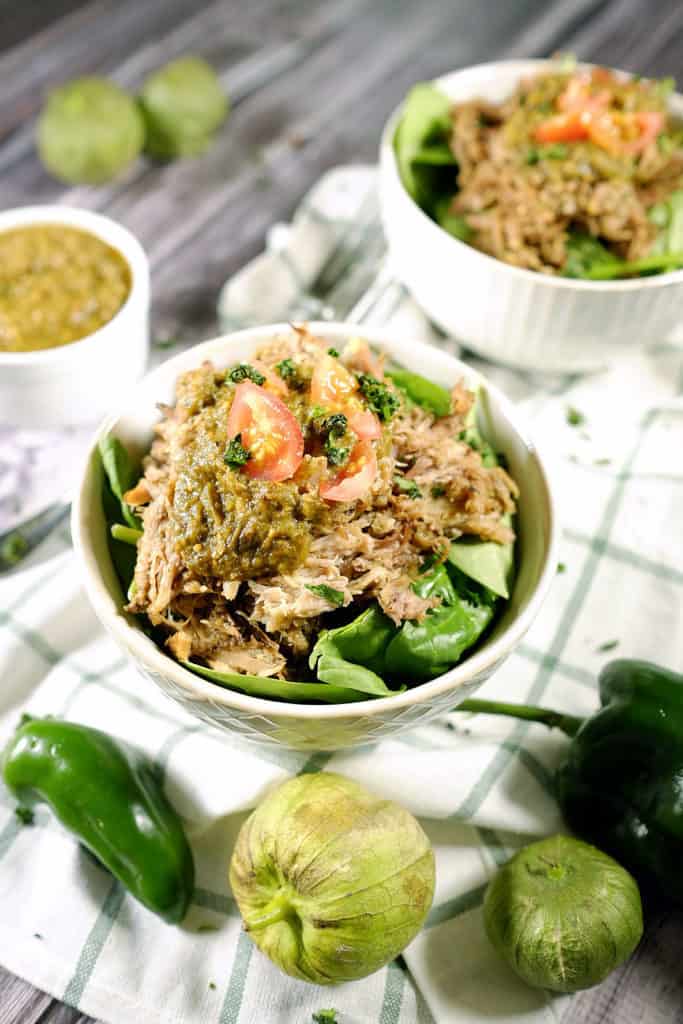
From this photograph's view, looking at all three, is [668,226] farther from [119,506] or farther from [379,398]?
[119,506]

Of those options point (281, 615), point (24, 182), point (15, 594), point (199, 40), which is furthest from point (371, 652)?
point (199, 40)

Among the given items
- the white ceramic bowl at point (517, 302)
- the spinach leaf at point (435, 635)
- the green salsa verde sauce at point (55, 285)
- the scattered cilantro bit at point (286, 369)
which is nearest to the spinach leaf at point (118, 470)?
the scattered cilantro bit at point (286, 369)

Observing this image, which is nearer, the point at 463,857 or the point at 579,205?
the point at 463,857

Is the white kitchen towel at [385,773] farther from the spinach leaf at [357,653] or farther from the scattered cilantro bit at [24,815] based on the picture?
the spinach leaf at [357,653]

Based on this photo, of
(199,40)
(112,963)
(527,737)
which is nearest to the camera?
(112,963)

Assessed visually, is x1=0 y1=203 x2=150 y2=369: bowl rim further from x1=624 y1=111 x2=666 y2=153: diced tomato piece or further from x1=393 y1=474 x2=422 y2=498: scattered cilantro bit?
x1=624 y1=111 x2=666 y2=153: diced tomato piece

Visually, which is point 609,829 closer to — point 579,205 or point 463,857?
point 463,857
